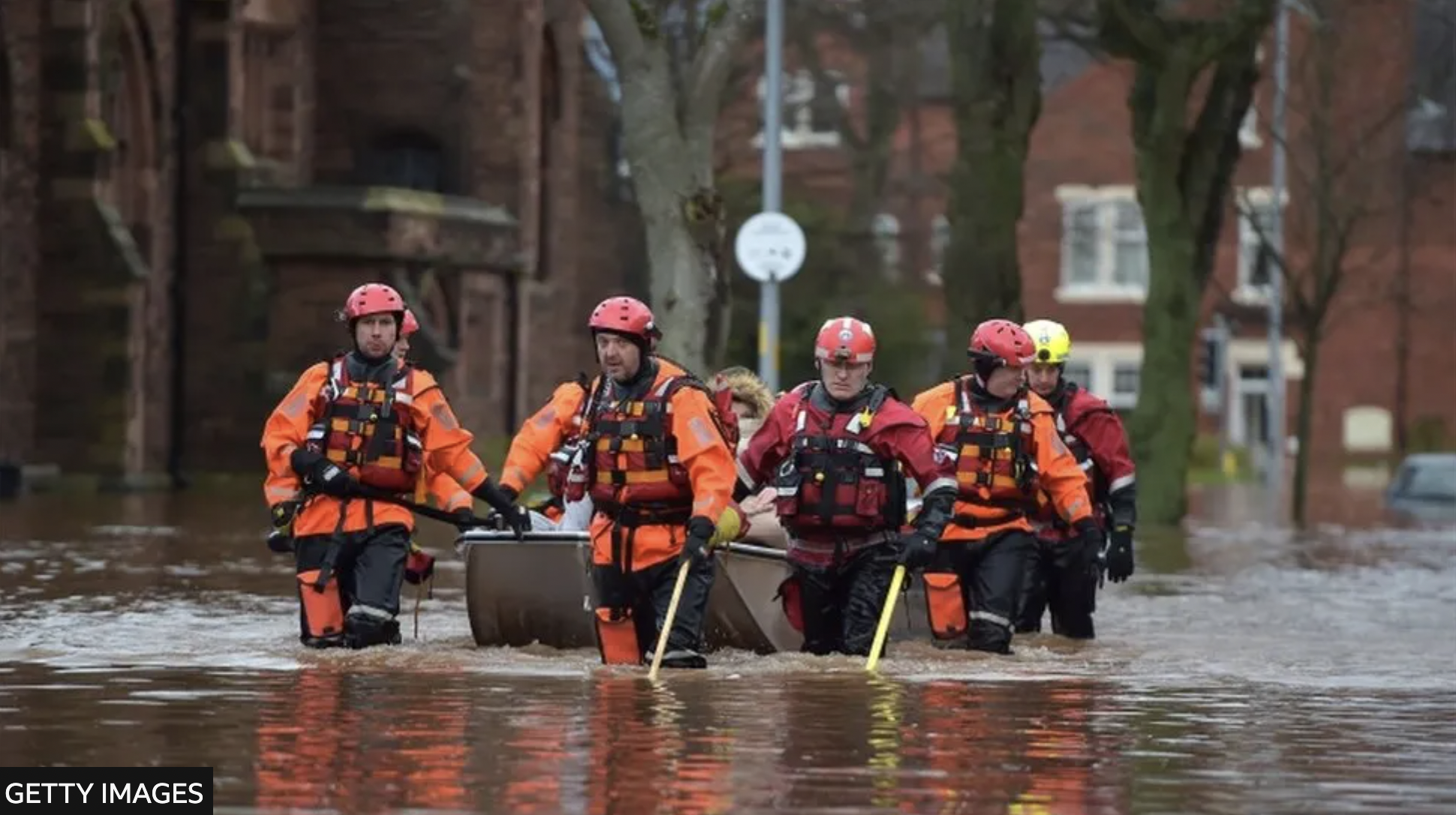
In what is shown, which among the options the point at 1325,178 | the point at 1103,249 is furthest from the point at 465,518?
the point at 1103,249

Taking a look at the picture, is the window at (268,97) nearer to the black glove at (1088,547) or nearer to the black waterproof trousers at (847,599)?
the black glove at (1088,547)

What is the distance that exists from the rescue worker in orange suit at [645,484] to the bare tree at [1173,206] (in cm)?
2275

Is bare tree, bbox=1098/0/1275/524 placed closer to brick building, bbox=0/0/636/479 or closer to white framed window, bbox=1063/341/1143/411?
brick building, bbox=0/0/636/479

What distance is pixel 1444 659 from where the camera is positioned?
18250 mm

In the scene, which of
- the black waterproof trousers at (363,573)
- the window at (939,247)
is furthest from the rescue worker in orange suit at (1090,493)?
the window at (939,247)

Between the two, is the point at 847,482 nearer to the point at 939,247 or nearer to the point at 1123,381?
the point at 939,247

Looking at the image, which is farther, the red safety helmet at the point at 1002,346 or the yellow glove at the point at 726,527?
the red safety helmet at the point at 1002,346

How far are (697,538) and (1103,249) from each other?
7035 cm

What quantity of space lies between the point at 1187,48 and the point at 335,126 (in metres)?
14.3

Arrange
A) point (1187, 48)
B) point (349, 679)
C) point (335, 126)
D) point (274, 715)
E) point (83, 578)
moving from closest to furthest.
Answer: point (274, 715)
point (349, 679)
point (83, 578)
point (1187, 48)
point (335, 126)

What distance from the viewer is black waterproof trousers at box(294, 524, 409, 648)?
16609 mm

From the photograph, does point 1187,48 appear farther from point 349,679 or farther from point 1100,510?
point 349,679

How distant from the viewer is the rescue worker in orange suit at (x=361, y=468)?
654 inches

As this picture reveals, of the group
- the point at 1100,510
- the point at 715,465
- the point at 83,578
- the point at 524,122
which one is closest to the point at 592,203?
the point at 524,122
